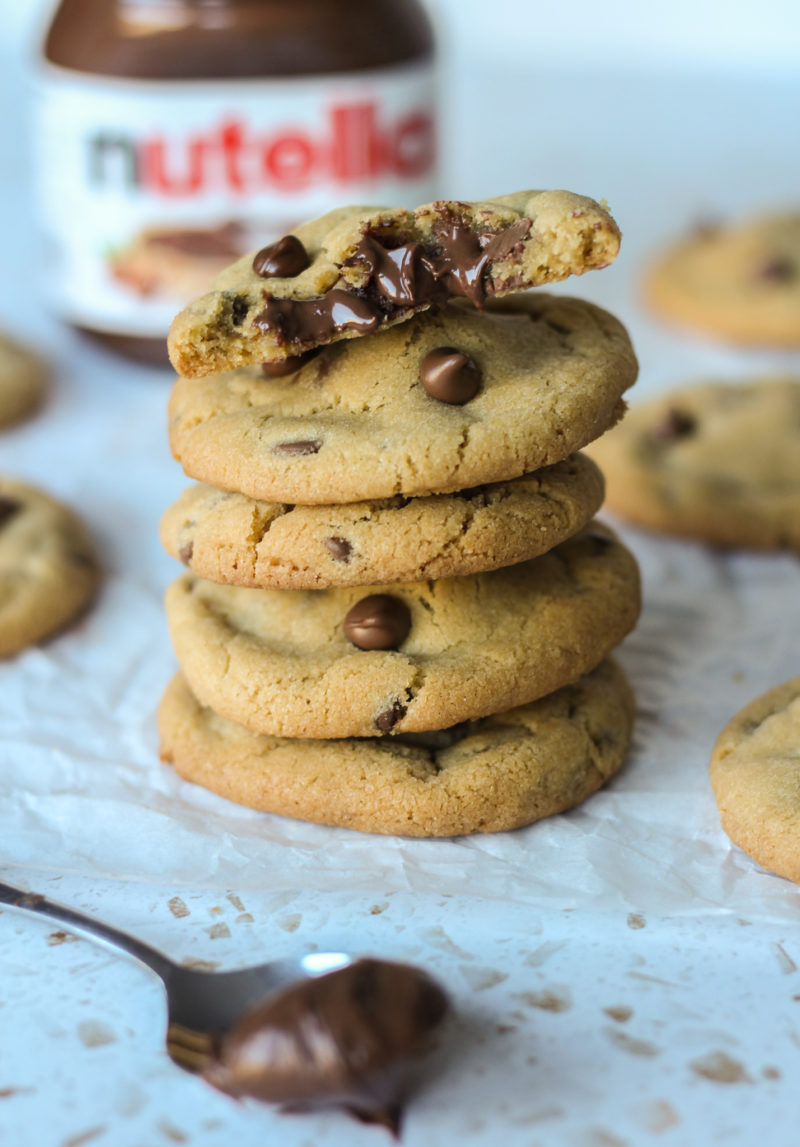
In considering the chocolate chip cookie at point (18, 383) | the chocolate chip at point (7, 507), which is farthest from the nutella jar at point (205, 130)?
the chocolate chip at point (7, 507)

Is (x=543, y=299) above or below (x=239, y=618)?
above

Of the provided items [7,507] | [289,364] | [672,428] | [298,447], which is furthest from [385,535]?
[672,428]

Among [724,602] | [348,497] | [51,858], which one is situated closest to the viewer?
[348,497]

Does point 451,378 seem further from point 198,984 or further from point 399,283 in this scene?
point 198,984

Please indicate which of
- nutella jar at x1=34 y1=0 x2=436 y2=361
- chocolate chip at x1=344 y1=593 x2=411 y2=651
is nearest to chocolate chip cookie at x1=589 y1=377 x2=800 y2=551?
nutella jar at x1=34 y1=0 x2=436 y2=361

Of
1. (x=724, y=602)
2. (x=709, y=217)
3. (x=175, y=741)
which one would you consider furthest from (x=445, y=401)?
(x=709, y=217)

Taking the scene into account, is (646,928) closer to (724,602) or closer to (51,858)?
(51,858)

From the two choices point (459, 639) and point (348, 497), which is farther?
point (459, 639)
